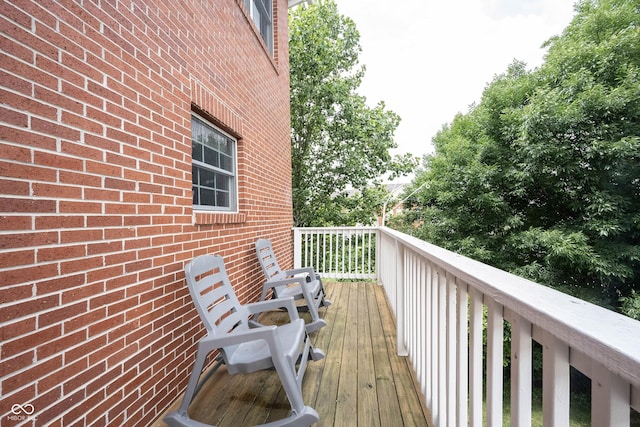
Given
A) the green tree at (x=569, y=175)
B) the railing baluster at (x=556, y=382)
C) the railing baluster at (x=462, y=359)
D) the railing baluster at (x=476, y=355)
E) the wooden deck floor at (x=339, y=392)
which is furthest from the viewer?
the green tree at (x=569, y=175)

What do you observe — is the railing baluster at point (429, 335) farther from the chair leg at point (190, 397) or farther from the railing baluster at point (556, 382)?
the chair leg at point (190, 397)

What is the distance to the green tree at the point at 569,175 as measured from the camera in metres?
6.98

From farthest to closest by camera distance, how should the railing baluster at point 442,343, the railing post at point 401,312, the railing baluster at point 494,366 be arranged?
1. the railing post at point 401,312
2. the railing baluster at point 442,343
3. the railing baluster at point 494,366

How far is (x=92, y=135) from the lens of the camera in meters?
1.44

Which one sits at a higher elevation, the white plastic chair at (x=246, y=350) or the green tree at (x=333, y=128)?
the green tree at (x=333, y=128)

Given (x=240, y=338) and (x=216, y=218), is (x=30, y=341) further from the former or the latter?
(x=216, y=218)

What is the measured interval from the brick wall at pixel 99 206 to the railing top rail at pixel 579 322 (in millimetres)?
1580

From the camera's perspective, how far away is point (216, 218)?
8.55 feet

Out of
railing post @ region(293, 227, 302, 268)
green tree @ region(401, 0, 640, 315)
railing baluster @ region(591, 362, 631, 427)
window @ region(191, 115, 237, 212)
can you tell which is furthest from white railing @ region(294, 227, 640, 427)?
green tree @ region(401, 0, 640, 315)

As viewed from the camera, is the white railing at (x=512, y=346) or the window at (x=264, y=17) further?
the window at (x=264, y=17)

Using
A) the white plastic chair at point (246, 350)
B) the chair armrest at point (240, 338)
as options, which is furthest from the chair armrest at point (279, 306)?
the chair armrest at point (240, 338)

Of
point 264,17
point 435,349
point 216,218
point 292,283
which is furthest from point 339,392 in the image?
point 264,17

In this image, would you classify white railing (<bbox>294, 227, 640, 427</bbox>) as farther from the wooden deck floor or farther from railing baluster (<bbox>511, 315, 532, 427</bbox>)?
the wooden deck floor

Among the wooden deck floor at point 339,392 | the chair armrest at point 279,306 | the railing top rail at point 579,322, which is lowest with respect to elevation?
the wooden deck floor at point 339,392
